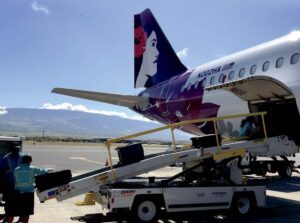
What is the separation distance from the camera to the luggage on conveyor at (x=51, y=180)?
9.66 m

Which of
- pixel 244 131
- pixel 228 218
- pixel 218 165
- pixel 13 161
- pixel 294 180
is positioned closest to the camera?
pixel 13 161

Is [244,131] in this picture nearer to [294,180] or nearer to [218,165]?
[218,165]

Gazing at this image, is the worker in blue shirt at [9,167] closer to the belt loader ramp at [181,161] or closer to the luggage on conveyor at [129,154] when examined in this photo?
the belt loader ramp at [181,161]

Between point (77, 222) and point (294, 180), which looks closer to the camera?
point (77, 222)

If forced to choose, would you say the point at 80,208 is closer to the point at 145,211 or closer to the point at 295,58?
the point at 145,211

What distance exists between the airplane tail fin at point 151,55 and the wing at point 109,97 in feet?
7.31

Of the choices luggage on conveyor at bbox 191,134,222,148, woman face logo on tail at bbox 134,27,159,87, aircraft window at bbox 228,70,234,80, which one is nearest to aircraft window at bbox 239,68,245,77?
aircraft window at bbox 228,70,234,80

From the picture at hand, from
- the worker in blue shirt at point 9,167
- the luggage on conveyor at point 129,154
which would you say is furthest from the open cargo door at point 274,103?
the worker in blue shirt at point 9,167

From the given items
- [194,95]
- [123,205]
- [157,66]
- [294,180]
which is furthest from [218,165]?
[157,66]

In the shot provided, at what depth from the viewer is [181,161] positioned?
11188mm

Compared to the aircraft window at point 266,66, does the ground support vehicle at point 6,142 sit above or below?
below

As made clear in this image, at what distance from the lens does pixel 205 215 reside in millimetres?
11117

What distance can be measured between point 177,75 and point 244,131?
37.4 feet

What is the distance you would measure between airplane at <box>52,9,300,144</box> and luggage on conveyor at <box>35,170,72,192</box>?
5.38m
